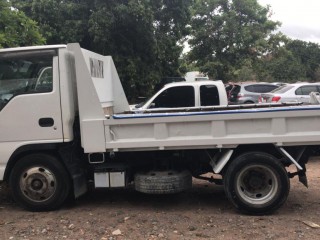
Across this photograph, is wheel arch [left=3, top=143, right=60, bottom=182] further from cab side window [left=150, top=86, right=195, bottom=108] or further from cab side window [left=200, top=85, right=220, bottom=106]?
cab side window [left=200, top=85, right=220, bottom=106]

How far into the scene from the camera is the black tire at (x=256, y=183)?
580cm

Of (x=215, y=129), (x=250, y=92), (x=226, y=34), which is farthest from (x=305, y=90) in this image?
(x=226, y=34)

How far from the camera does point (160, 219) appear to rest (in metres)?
5.77

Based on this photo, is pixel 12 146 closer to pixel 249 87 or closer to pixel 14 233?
pixel 14 233

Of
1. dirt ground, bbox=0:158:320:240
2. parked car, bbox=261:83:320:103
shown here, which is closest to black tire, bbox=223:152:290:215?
dirt ground, bbox=0:158:320:240

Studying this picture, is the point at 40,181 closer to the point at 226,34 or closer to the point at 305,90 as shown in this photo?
the point at 305,90

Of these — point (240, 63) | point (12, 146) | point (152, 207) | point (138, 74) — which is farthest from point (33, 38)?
point (240, 63)

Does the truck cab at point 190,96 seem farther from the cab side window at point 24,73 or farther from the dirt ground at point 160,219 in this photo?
the cab side window at point 24,73

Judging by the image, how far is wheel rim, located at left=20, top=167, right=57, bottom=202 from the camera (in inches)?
240

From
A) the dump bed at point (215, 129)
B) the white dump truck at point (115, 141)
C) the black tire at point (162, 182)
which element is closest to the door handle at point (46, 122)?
the white dump truck at point (115, 141)

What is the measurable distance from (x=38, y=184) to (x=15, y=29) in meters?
4.46

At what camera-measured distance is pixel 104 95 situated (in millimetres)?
7020

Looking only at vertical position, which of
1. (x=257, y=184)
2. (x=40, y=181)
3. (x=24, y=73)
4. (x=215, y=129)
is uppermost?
(x=24, y=73)

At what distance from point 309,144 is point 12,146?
403 centimetres
